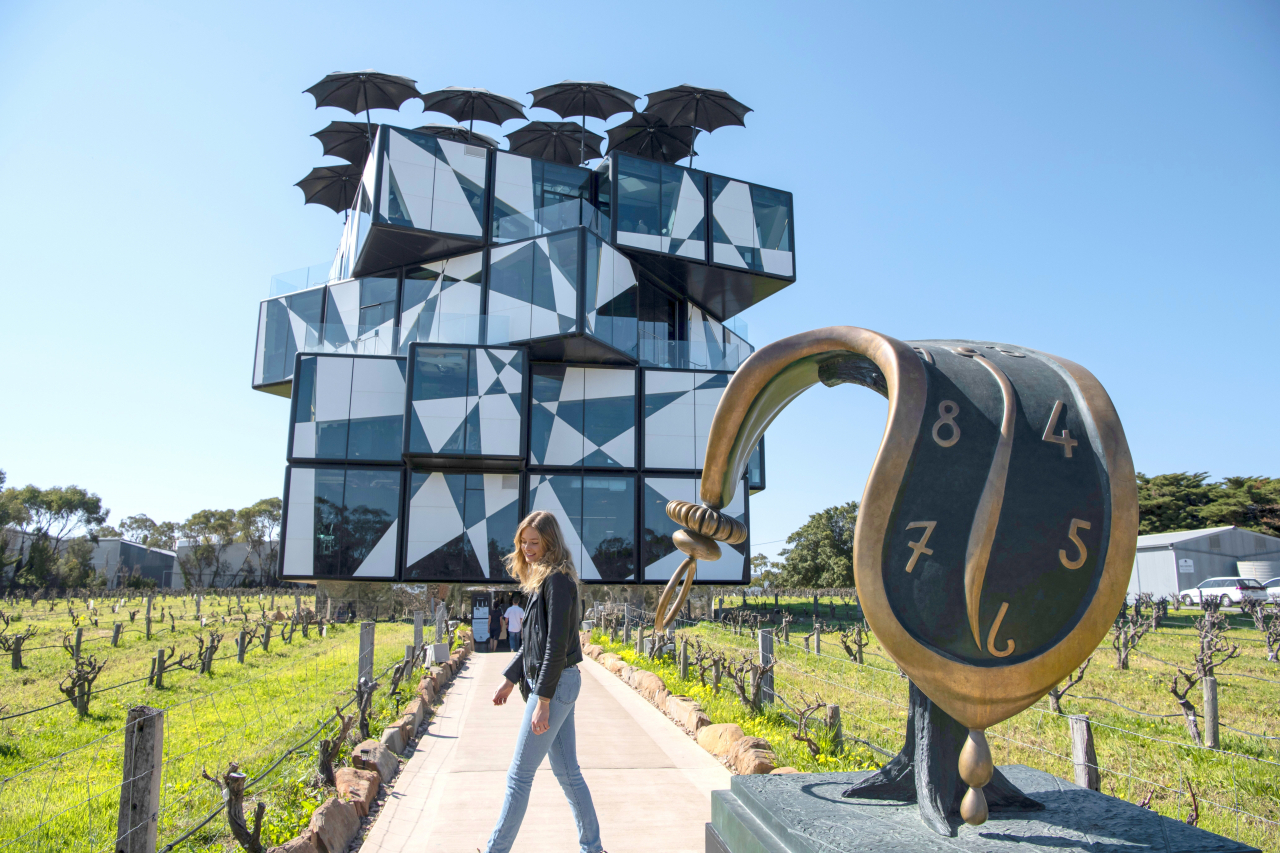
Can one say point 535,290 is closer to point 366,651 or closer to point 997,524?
point 366,651

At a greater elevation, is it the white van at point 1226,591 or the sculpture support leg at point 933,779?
the sculpture support leg at point 933,779

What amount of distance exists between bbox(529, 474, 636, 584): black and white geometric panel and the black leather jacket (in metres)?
18.6

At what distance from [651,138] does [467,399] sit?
45.3ft

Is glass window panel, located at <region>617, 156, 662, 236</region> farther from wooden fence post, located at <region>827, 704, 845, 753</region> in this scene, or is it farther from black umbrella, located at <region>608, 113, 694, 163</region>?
wooden fence post, located at <region>827, 704, 845, 753</region>

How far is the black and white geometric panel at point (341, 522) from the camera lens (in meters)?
21.5

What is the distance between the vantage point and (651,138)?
2977 cm

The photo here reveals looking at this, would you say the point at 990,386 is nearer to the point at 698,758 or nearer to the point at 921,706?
the point at 921,706

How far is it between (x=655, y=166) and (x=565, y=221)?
13.5 ft

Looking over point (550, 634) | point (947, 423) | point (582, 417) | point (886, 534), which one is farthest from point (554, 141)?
point (886, 534)

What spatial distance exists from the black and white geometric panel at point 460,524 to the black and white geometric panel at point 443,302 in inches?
161

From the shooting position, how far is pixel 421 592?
1629 inches

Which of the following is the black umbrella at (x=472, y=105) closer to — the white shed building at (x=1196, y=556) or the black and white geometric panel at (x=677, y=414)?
the black and white geometric panel at (x=677, y=414)

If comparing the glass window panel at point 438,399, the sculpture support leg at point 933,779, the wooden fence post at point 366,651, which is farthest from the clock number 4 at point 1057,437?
the glass window panel at point 438,399

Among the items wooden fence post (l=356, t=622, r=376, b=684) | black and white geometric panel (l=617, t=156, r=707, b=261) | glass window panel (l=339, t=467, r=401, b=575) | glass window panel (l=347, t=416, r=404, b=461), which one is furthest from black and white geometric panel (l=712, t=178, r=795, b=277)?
wooden fence post (l=356, t=622, r=376, b=684)
